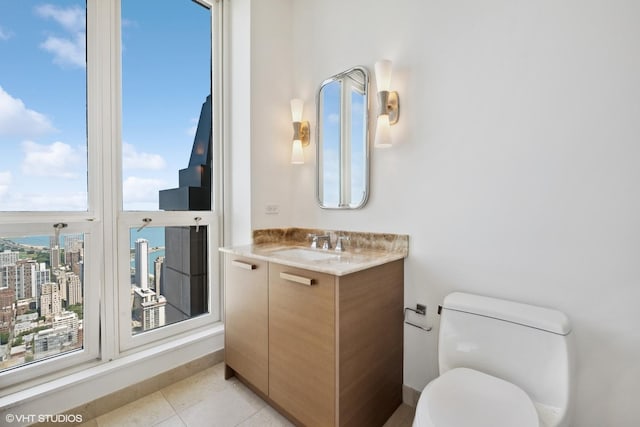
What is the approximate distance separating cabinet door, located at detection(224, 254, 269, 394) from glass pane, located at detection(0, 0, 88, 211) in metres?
0.92

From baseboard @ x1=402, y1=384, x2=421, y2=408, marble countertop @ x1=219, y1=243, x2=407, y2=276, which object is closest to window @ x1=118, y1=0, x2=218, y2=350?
marble countertop @ x1=219, y1=243, x2=407, y2=276

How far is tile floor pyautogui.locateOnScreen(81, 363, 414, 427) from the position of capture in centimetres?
141

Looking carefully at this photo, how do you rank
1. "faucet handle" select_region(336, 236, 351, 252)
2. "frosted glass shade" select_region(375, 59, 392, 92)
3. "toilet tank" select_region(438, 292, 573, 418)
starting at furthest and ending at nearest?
"faucet handle" select_region(336, 236, 351, 252), "frosted glass shade" select_region(375, 59, 392, 92), "toilet tank" select_region(438, 292, 573, 418)

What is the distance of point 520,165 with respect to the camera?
1.20 metres

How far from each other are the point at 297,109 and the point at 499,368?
186 cm

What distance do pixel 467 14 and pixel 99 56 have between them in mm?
1924

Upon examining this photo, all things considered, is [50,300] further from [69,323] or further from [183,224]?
[183,224]

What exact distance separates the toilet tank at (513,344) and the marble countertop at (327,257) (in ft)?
1.25

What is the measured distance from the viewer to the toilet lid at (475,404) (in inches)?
32.5

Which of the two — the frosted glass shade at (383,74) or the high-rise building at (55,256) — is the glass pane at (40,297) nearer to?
the high-rise building at (55,256)

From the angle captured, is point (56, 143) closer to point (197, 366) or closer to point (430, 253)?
point (197, 366)

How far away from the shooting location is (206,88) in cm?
205

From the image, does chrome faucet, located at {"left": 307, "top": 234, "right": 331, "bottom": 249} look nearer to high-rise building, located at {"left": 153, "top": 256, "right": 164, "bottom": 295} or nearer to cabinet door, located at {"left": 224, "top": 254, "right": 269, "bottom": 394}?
cabinet door, located at {"left": 224, "top": 254, "right": 269, "bottom": 394}

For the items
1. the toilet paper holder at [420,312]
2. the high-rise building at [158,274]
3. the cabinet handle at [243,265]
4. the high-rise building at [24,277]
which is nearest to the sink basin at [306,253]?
the cabinet handle at [243,265]
